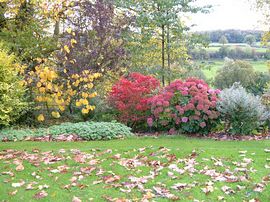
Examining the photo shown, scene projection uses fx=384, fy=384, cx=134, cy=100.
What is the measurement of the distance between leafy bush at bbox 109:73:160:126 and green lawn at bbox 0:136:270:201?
2489mm

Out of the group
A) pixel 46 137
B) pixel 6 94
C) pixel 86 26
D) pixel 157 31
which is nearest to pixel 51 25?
pixel 86 26

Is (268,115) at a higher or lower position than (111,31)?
lower

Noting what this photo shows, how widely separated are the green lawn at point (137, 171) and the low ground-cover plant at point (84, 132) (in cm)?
113

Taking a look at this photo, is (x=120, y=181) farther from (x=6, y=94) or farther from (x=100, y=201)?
(x=6, y=94)

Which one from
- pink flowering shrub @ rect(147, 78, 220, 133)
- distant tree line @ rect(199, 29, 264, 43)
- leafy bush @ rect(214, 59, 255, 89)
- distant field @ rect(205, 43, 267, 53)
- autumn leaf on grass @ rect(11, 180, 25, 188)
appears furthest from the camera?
leafy bush @ rect(214, 59, 255, 89)

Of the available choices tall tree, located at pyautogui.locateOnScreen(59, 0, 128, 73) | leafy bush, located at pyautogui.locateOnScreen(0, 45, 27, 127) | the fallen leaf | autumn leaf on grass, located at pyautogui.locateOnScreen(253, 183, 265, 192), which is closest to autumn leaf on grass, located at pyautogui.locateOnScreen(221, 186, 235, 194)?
autumn leaf on grass, located at pyautogui.locateOnScreen(253, 183, 265, 192)

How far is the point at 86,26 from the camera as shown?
15031 millimetres

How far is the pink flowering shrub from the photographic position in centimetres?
1005

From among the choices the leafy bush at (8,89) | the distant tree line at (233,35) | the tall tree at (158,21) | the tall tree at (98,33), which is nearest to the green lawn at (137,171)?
the leafy bush at (8,89)

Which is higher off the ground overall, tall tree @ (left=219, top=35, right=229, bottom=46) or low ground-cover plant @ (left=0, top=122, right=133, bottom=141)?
tall tree @ (left=219, top=35, right=229, bottom=46)

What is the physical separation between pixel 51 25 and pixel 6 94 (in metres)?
5.69

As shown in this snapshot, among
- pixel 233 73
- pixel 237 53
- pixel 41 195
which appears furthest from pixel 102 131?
pixel 233 73

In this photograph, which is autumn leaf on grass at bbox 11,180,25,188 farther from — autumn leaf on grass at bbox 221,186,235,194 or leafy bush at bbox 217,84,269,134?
leafy bush at bbox 217,84,269,134

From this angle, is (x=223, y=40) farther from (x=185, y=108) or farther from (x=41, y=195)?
(x=41, y=195)
